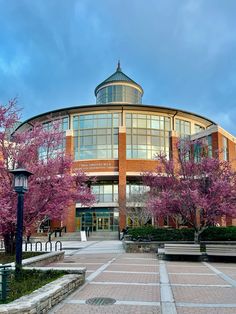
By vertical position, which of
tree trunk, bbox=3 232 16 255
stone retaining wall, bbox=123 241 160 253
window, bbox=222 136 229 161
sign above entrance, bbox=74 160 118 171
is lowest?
stone retaining wall, bbox=123 241 160 253

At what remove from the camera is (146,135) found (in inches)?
1940

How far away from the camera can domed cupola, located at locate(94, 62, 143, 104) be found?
204 ft

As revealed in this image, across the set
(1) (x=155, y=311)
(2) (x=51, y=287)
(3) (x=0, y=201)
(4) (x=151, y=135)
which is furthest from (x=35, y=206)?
(4) (x=151, y=135)

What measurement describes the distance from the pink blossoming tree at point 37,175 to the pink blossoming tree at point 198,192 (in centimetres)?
459

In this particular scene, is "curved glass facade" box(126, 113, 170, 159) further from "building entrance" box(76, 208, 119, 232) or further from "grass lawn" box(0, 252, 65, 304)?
"grass lawn" box(0, 252, 65, 304)

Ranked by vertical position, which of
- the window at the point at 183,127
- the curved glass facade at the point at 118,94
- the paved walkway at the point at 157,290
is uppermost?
the curved glass facade at the point at 118,94

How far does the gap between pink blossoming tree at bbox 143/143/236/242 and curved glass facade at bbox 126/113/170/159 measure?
2856cm

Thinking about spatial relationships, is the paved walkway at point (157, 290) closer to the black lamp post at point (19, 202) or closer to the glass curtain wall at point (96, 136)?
the black lamp post at point (19, 202)

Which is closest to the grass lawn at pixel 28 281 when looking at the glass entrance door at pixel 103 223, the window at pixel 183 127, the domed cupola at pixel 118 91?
the glass entrance door at pixel 103 223

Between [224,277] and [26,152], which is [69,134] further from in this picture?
[224,277]

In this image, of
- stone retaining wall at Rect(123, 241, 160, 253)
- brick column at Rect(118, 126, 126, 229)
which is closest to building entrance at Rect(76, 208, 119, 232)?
brick column at Rect(118, 126, 126, 229)

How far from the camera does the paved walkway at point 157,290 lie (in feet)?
23.3

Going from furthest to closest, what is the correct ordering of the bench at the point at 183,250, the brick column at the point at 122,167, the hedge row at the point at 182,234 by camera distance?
the brick column at the point at 122,167 < the hedge row at the point at 182,234 < the bench at the point at 183,250

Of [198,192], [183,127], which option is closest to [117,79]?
[183,127]
